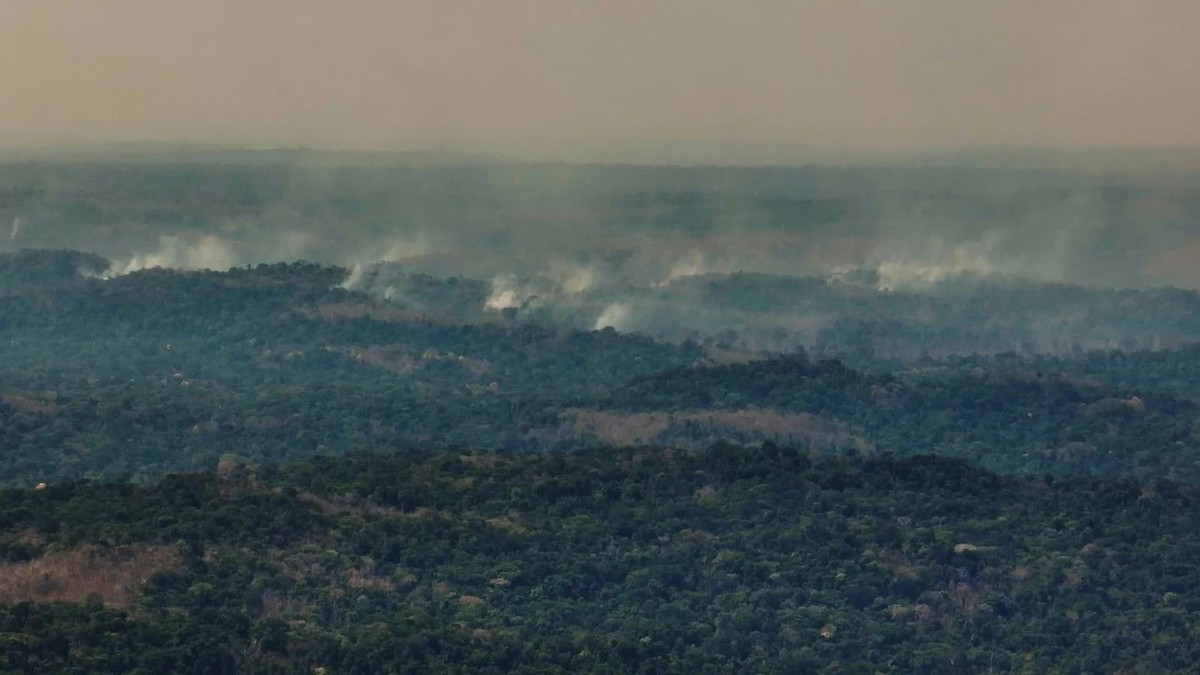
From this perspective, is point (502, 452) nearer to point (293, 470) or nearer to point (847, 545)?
point (293, 470)

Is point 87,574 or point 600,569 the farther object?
point 600,569

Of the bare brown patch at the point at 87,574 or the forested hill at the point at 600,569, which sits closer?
the forested hill at the point at 600,569

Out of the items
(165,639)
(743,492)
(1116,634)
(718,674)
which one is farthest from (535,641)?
(743,492)

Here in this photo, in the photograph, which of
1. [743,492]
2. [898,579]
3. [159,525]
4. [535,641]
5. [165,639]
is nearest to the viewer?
[165,639]

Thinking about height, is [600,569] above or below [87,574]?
below

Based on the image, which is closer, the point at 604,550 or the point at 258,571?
the point at 258,571
